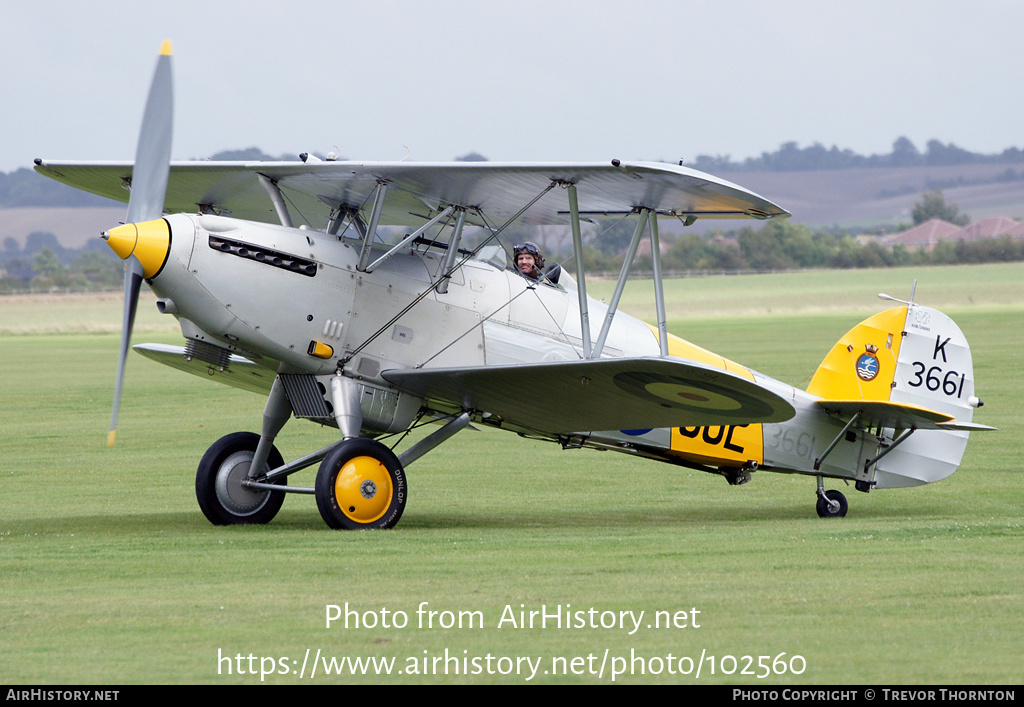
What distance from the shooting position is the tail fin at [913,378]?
1276 cm

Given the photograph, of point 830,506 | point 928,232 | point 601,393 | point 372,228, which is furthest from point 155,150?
point 928,232

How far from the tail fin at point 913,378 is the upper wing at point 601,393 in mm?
2750

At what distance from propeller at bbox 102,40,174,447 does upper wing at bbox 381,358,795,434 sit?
208 cm

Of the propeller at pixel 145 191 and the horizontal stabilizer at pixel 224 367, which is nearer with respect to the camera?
the propeller at pixel 145 191

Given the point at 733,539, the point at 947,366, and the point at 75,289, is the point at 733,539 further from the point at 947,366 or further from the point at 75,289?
the point at 75,289

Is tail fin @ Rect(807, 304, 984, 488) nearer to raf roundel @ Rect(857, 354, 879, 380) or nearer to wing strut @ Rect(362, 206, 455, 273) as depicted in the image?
raf roundel @ Rect(857, 354, 879, 380)

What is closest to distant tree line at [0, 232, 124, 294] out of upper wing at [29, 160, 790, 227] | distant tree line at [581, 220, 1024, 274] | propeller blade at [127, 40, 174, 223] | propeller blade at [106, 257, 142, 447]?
distant tree line at [581, 220, 1024, 274]

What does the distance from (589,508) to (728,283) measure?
7863 cm

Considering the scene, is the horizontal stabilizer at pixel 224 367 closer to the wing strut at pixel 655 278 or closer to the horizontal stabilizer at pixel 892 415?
the wing strut at pixel 655 278

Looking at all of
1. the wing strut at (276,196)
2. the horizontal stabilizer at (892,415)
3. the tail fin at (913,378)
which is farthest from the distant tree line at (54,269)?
the horizontal stabilizer at (892,415)

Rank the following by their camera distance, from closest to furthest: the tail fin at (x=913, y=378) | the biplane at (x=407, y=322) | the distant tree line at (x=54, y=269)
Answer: the biplane at (x=407, y=322) < the tail fin at (x=913, y=378) < the distant tree line at (x=54, y=269)

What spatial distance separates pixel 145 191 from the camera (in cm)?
977

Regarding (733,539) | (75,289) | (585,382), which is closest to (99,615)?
(585,382)

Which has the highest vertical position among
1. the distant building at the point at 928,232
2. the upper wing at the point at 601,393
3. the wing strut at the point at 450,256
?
the distant building at the point at 928,232
